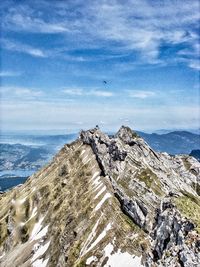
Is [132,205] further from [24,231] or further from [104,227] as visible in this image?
[24,231]

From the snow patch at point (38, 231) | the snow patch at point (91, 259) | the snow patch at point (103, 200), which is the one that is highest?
the snow patch at point (103, 200)

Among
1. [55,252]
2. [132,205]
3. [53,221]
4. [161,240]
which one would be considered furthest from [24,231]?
[161,240]

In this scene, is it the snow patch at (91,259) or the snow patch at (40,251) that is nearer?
the snow patch at (91,259)

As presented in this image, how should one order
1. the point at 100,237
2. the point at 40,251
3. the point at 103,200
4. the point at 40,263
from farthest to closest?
the point at 40,251 → the point at 103,200 → the point at 40,263 → the point at 100,237

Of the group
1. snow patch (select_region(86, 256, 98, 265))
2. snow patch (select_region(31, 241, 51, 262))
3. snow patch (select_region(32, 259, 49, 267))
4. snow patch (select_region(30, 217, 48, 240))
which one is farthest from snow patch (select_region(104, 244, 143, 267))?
snow patch (select_region(30, 217, 48, 240))

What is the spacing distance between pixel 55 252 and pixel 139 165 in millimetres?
61355

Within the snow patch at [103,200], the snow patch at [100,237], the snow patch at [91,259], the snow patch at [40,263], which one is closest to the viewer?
the snow patch at [91,259]

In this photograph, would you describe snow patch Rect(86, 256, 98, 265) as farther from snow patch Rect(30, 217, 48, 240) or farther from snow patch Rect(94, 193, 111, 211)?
snow patch Rect(30, 217, 48, 240)

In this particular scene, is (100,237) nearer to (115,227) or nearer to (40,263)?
(115,227)

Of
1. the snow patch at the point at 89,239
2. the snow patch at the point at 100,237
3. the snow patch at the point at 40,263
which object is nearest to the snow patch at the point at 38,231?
the snow patch at the point at 40,263

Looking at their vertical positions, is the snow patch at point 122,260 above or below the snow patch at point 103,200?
below

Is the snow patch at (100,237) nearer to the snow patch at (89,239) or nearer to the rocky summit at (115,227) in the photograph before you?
the rocky summit at (115,227)

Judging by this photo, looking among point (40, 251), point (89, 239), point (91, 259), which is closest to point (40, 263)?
point (40, 251)

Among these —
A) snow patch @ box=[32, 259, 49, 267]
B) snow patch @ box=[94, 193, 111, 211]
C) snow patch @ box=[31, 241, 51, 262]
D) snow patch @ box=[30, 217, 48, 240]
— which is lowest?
snow patch @ box=[32, 259, 49, 267]
